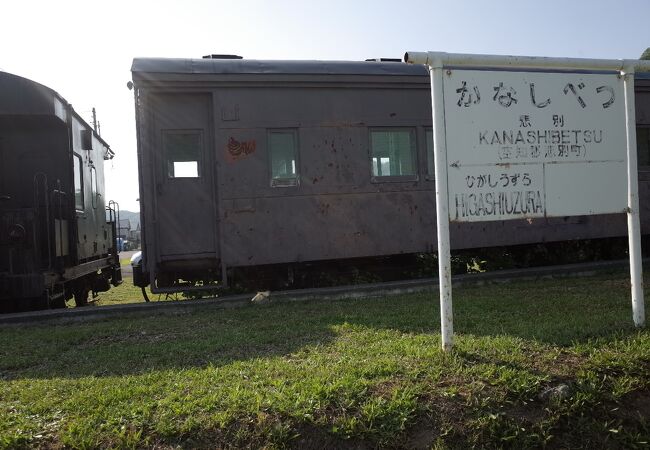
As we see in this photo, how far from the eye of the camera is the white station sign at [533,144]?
4.07 metres

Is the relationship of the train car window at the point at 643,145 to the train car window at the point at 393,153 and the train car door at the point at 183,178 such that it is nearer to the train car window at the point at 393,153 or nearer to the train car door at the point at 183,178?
the train car window at the point at 393,153

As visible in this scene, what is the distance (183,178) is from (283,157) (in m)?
1.39

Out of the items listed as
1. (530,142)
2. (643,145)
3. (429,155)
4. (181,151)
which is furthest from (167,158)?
(643,145)

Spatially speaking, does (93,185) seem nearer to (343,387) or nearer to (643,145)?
(343,387)

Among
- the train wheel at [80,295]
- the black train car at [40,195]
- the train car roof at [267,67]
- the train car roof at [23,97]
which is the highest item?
the train car roof at [267,67]

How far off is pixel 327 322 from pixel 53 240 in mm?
3841

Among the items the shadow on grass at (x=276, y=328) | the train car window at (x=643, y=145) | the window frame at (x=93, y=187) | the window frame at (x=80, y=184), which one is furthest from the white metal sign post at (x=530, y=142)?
the window frame at (x=93, y=187)

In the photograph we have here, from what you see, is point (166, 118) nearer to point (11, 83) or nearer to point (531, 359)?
point (11, 83)

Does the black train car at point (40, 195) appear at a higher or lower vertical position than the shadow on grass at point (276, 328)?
higher

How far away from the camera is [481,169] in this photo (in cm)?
412

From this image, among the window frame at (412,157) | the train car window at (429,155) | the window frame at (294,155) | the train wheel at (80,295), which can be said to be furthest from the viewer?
the train wheel at (80,295)

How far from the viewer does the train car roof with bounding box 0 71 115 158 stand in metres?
6.66

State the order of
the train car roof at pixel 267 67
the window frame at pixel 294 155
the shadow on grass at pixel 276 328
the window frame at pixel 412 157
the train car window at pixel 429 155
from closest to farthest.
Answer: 1. the shadow on grass at pixel 276 328
2. the train car roof at pixel 267 67
3. the window frame at pixel 294 155
4. the window frame at pixel 412 157
5. the train car window at pixel 429 155

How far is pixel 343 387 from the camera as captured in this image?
10.9 ft
